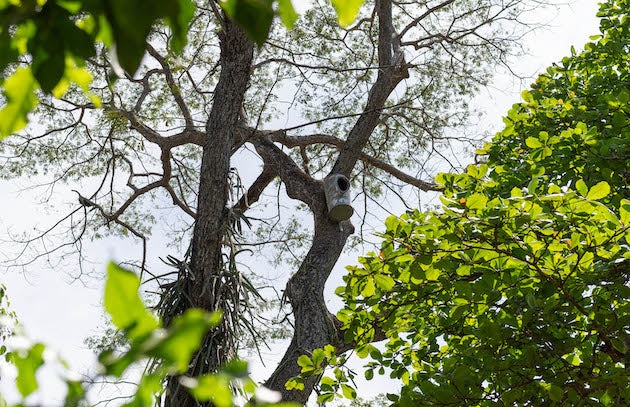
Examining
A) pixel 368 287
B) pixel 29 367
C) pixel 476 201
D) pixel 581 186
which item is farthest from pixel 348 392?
pixel 29 367

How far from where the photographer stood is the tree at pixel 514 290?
1.91m

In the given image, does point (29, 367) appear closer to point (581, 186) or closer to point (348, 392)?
point (581, 186)

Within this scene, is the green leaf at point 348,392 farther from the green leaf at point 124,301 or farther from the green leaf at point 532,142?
the green leaf at point 124,301

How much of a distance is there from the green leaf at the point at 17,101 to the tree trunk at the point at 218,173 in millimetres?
2941

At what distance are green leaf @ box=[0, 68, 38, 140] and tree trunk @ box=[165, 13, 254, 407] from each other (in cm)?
294

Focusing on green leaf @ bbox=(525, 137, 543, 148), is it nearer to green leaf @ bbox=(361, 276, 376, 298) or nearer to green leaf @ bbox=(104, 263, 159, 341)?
green leaf @ bbox=(361, 276, 376, 298)

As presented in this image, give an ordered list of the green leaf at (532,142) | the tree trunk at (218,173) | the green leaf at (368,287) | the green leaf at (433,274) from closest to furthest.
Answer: the green leaf at (433,274), the green leaf at (368,287), the green leaf at (532,142), the tree trunk at (218,173)

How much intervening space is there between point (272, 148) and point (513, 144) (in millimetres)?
2440

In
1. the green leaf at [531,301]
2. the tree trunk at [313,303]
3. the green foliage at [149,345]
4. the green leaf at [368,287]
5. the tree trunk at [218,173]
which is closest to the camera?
the green foliage at [149,345]

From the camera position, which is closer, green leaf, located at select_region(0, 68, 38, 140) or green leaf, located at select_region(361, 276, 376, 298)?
green leaf, located at select_region(0, 68, 38, 140)

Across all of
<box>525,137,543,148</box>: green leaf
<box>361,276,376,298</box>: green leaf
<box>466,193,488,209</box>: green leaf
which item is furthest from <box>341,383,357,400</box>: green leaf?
<box>525,137,543,148</box>: green leaf

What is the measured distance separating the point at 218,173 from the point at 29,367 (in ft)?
9.93

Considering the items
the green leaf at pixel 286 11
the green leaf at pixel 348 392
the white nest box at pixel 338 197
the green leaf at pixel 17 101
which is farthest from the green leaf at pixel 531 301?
the white nest box at pixel 338 197

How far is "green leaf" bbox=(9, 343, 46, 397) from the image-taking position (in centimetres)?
51
